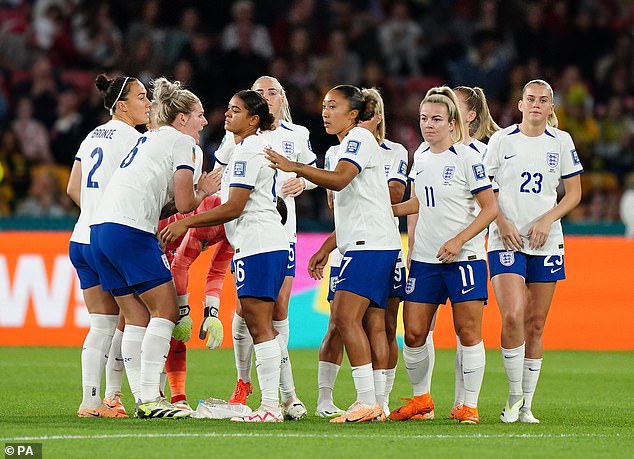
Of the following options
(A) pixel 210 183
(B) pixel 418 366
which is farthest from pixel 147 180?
(B) pixel 418 366

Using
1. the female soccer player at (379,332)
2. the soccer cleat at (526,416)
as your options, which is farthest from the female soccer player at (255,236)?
Answer: the soccer cleat at (526,416)

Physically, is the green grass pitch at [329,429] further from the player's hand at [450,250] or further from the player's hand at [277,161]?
the player's hand at [277,161]

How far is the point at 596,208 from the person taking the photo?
1778 cm

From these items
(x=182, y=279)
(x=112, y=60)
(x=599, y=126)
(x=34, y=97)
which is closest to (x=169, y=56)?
(x=112, y=60)

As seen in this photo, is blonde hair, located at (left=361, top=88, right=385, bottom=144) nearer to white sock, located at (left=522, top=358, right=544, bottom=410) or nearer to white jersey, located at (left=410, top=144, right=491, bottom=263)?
white jersey, located at (left=410, top=144, right=491, bottom=263)

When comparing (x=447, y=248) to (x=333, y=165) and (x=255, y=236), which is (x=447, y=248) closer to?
(x=333, y=165)

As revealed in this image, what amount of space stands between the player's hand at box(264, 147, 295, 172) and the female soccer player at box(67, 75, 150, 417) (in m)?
1.45

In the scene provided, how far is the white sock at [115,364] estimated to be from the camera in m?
8.95

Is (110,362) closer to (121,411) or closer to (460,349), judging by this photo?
(121,411)

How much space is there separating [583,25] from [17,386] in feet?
45.2

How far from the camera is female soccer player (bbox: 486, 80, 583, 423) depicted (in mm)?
8781

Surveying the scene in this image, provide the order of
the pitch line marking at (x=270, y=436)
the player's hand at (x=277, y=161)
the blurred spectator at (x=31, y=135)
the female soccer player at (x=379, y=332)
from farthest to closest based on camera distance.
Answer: the blurred spectator at (x=31, y=135)
the female soccer player at (x=379, y=332)
the player's hand at (x=277, y=161)
the pitch line marking at (x=270, y=436)

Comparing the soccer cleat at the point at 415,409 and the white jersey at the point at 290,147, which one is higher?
the white jersey at the point at 290,147

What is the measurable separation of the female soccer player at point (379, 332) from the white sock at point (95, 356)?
1.59 metres
